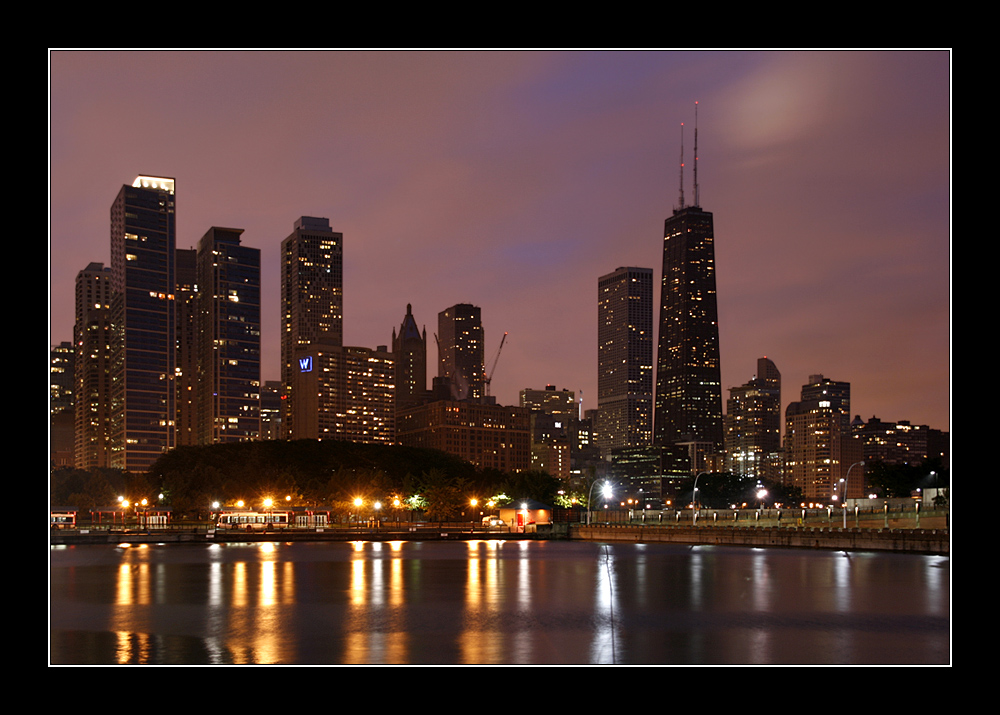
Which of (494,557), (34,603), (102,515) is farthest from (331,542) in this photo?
(34,603)

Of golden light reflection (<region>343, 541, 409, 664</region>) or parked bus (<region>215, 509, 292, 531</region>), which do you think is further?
parked bus (<region>215, 509, 292, 531</region>)

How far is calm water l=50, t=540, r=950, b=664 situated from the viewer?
102ft

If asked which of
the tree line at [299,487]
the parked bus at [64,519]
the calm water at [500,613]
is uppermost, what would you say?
the calm water at [500,613]

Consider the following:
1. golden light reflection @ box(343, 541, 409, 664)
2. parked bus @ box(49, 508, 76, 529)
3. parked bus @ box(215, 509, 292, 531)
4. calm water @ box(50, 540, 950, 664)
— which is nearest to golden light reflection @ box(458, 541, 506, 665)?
calm water @ box(50, 540, 950, 664)

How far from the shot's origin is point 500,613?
42.1 meters

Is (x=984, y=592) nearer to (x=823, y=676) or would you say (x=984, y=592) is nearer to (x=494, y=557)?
(x=823, y=676)

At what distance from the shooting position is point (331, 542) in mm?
118812

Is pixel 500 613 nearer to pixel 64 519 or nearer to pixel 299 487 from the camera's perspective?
pixel 64 519

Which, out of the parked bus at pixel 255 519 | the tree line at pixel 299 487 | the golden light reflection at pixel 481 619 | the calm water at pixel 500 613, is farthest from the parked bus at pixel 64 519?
the golden light reflection at pixel 481 619

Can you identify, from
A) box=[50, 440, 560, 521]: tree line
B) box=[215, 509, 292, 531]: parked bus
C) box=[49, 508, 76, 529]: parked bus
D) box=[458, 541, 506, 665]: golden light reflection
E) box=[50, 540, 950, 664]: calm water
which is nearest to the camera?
box=[458, 541, 506, 665]: golden light reflection

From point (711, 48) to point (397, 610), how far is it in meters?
29.5

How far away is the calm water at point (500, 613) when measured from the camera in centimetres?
3117

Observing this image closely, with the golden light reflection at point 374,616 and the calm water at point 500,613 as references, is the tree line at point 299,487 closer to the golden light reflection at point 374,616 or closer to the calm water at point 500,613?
the calm water at point 500,613

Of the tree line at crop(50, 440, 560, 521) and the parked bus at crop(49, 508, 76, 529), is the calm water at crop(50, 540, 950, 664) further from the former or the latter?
the tree line at crop(50, 440, 560, 521)
